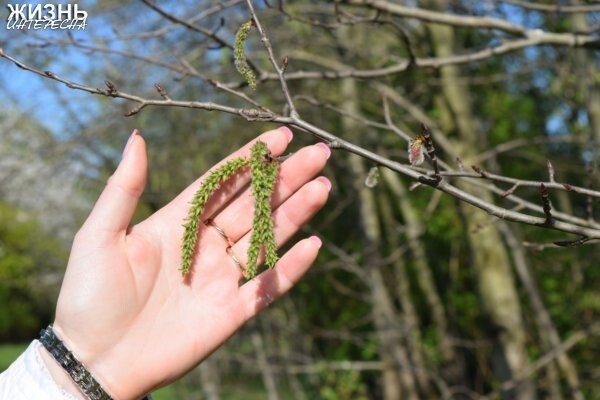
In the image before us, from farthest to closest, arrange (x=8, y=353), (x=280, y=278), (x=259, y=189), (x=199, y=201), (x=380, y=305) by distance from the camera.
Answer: (x=8, y=353) → (x=380, y=305) → (x=280, y=278) → (x=199, y=201) → (x=259, y=189)

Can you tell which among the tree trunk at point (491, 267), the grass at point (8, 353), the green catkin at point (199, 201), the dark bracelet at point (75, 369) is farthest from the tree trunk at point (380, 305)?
the grass at point (8, 353)

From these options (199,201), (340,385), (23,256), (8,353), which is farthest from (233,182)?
(8,353)

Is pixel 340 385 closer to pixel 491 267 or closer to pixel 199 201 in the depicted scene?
pixel 491 267

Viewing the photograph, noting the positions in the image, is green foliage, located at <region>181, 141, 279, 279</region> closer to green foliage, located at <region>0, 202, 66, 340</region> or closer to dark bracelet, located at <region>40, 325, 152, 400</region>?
dark bracelet, located at <region>40, 325, 152, 400</region>

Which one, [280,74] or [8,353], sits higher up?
[8,353]

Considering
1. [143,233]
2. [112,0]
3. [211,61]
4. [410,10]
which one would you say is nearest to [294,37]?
[211,61]

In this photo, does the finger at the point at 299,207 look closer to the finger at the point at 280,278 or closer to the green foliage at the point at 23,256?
the finger at the point at 280,278

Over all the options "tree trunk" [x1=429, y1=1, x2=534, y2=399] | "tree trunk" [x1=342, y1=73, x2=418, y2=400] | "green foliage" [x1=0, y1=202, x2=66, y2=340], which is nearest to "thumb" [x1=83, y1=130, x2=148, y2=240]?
"tree trunk" [x1=429, y1=1, x2=534, y2=399]
